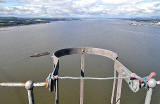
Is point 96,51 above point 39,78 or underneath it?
above

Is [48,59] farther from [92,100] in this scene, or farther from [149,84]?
[149,84]

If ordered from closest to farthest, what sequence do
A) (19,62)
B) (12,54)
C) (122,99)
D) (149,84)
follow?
(149,84), (122,99), (19,62), (12,54)

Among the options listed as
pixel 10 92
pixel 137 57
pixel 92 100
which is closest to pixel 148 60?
pixel 137 57

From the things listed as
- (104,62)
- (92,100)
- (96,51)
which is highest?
(96,51)

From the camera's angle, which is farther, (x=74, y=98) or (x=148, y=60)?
(x=148, y=60)

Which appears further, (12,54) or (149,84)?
(12,54)

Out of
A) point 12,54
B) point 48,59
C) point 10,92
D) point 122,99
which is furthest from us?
point 12,54

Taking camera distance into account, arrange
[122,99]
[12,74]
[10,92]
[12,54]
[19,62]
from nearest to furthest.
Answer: [122,99] < [10,92] < [12,74] < [19,62] < [12,54]

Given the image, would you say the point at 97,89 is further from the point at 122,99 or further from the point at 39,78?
the point at 39,78

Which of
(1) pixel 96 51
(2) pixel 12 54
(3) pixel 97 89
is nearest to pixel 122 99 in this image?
(3) pixel 97 89
